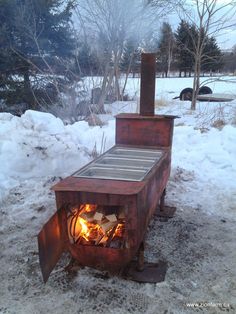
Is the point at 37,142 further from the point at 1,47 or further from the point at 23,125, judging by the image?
the point at 1,47

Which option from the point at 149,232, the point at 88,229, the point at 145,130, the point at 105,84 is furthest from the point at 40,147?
the point at 105,84

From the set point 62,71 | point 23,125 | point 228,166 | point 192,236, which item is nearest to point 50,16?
point 62,71

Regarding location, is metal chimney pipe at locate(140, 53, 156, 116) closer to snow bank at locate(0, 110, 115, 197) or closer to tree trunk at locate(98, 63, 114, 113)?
snow bank at locate(0, 110, 115, 197)

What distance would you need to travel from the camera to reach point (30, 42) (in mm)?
8570

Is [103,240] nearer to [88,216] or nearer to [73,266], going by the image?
[88,216]

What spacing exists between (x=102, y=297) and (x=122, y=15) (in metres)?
7.30

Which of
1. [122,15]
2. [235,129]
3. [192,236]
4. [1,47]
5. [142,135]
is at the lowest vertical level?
[192,236]

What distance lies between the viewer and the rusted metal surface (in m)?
3.42

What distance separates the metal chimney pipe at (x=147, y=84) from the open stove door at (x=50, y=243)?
178 centimetres

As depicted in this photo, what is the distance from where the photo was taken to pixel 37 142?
16.9 ft

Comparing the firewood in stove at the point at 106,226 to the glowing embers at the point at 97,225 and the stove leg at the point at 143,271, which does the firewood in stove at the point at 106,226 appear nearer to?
the glowing embers at the point at 97,225

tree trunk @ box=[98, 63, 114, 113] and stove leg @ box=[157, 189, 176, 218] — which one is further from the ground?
tree trunk @ box=[98, 63, 114, 113]

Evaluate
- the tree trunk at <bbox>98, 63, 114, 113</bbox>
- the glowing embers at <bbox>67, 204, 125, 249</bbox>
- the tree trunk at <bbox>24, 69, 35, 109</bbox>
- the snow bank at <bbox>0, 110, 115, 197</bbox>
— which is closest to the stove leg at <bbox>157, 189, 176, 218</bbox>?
the glowing embers at <bbox>67, 204, 125, 249</bbox>

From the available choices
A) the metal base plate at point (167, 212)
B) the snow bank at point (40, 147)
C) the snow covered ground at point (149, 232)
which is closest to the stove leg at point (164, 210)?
the metal base plate at point (167, 212)
